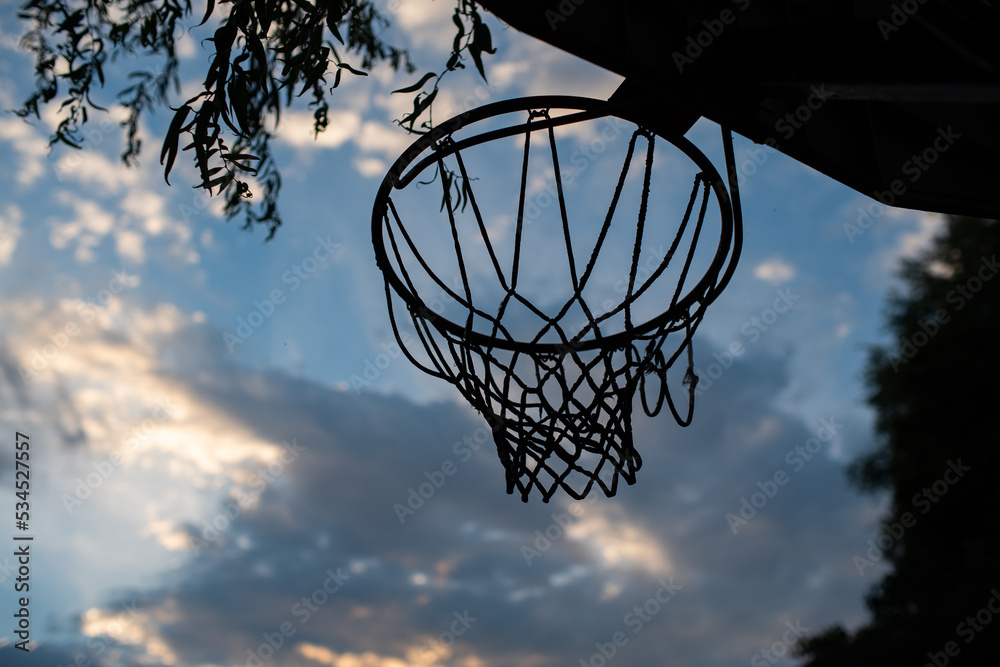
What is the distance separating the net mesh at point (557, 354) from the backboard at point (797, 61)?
13.9 inches

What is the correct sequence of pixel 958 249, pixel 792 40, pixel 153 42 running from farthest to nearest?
pixel 958 249, pixel 153 42, pixel 792 40

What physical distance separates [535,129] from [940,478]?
1165 cm

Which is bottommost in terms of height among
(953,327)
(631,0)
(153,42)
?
(631,0)

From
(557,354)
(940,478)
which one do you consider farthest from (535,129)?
(940,478)

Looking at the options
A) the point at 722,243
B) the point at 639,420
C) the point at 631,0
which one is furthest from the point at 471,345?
the point at 631,0

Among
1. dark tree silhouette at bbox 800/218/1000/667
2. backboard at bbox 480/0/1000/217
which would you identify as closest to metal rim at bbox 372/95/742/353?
backboard at bbox 480/0/1000/217

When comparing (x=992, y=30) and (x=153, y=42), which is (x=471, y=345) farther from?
(x=153, y=42)

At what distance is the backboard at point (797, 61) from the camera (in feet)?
6.76

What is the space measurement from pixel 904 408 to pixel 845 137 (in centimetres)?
1194

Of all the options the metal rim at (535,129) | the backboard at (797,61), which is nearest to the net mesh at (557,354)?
the metal rim at (535,129)

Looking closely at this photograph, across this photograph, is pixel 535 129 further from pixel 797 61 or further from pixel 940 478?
pixel 940 478

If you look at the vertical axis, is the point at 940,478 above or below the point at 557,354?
above

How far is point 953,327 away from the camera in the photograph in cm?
1198

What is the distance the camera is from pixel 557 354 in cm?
281
